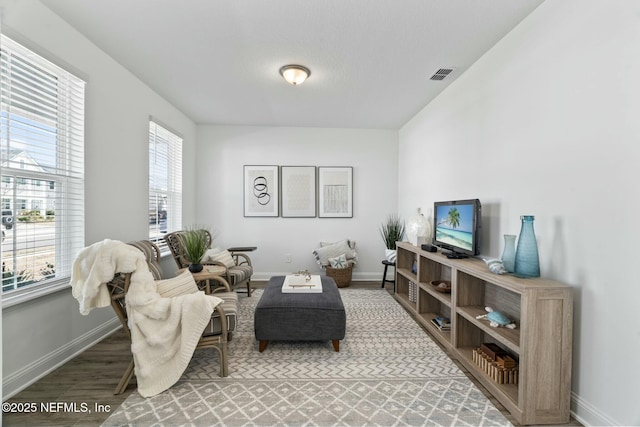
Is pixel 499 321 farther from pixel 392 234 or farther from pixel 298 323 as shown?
pixel 392 234

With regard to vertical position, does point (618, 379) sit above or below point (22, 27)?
below

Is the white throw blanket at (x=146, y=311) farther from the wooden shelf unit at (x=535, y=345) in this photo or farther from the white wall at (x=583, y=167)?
the white wall at (x=583, y=167)

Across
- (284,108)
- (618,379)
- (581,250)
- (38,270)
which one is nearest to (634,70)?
(581,250)

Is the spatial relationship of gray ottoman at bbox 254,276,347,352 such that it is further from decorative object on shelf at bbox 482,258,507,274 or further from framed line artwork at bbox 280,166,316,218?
framed line artwork at bbox 280,166,316,218

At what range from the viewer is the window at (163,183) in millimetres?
3707

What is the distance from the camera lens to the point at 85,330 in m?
2.57

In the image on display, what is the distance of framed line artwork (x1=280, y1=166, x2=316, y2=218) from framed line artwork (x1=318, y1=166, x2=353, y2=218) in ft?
0.46

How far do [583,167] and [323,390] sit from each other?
2182 mm

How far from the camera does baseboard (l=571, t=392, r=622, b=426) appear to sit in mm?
1574

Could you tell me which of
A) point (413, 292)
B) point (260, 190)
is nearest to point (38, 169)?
point (260, 190)

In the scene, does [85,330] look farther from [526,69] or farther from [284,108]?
[526,69]

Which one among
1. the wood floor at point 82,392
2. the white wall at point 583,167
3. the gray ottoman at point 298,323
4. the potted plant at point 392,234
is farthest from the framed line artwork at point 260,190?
the white wall at point 583,167

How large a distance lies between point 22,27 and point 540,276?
3922 mm

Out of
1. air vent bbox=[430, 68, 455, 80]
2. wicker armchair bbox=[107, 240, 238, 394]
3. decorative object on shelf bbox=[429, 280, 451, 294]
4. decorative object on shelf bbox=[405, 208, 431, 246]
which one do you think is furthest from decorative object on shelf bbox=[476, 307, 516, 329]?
air vent bbox=[430, 68, 455, 80]
